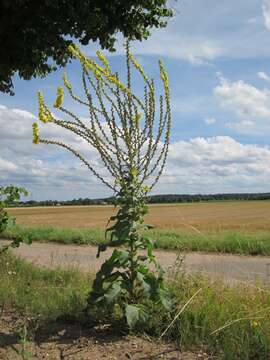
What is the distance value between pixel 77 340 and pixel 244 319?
137 cm

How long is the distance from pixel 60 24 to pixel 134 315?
9.36 ft

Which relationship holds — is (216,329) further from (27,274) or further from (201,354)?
(27,274)

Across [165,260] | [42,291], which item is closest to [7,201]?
[42,291]

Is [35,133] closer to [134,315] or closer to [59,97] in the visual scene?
[59,97]

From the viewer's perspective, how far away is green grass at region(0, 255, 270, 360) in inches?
155

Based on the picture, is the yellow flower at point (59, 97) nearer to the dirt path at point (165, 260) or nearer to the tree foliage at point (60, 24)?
the tree foliage at point (60, 24)

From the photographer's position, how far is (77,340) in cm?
434

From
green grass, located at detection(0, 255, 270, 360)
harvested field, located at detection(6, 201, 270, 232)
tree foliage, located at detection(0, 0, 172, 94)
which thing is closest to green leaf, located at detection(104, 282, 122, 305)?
green grass, located at detection(0, 255, 270, 360)

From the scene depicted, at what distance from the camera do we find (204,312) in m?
4.45

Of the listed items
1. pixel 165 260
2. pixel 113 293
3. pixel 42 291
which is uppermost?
pixel 113 293

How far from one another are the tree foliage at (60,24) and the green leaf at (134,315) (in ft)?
8.79

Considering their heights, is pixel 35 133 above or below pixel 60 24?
below

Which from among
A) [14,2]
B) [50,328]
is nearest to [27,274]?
[50,328]

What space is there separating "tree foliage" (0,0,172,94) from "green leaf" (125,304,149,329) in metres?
2.68
